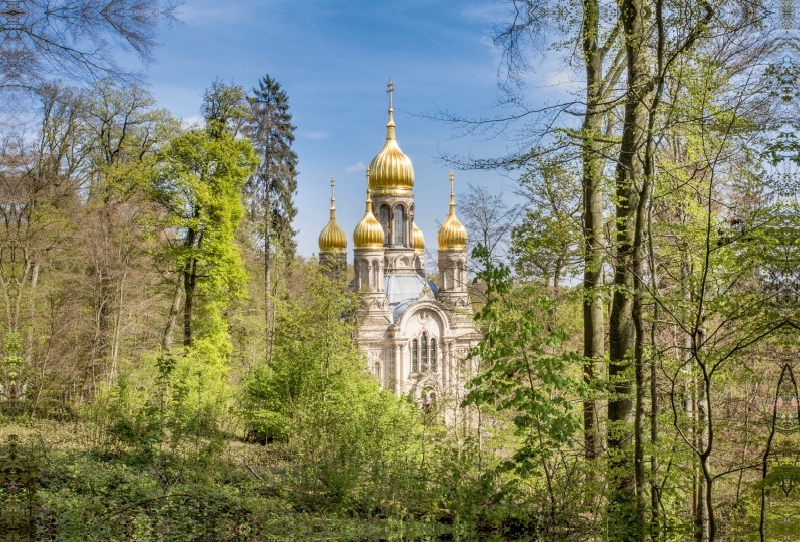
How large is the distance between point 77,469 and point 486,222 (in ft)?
37.1

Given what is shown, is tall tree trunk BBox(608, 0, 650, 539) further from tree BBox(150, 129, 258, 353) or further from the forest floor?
tree BBox(150, 129, 258, 353)

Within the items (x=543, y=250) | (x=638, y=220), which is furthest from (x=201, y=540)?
(x=543, y=250)

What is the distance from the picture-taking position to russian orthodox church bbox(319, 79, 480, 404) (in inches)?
1276

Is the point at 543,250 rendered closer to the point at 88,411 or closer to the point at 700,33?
the point at 700,33

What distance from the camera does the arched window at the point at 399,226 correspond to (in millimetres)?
37469

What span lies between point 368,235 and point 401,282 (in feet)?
12.0

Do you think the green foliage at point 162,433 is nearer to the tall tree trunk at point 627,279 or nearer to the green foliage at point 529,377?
the green foliage at point 529,377

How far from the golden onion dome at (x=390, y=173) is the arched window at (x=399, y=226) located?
982 mm

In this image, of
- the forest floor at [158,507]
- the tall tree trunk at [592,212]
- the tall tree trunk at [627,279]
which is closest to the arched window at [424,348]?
the tall tree trunk at [592,212]

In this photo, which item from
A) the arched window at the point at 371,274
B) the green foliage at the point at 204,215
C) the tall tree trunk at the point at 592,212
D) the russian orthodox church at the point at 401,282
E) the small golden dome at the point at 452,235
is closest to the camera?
the tall tree trunk at the point at 592,212

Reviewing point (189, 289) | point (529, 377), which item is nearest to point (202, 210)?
point (189, 289)

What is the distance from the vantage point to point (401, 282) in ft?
119

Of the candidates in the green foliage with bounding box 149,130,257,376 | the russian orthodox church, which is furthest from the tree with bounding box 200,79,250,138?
the russian orthodox church

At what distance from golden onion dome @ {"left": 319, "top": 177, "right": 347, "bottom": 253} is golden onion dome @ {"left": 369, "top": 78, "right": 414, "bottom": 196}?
2.53 m
